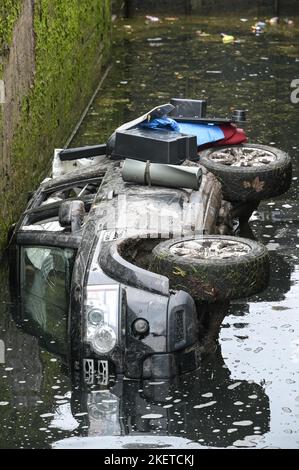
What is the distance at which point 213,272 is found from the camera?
8.89 metres

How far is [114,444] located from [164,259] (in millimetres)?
1558

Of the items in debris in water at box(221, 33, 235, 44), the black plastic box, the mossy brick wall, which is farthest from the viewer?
debris in water at box(221, 33, 235, 44)

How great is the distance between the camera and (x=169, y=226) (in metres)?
9.63

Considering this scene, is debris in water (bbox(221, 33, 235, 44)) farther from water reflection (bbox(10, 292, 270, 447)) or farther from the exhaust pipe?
water reflection (bbox(10, 292, 270, 447))

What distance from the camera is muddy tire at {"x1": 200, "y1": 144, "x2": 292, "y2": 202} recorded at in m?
11.4

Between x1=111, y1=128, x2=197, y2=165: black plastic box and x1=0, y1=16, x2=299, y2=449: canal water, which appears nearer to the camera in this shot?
x1=0, y1=16, x2=299, y2=449: canal water

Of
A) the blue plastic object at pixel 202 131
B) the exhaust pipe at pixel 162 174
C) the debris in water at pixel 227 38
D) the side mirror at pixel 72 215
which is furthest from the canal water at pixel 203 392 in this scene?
the debris in water at pixel 227 38

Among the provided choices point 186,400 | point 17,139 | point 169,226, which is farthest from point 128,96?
point 186,400

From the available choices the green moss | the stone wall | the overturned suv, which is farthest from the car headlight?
the stone wall

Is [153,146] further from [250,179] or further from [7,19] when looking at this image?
[7,19]

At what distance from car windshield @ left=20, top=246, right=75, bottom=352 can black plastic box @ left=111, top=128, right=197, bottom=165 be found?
1.27m

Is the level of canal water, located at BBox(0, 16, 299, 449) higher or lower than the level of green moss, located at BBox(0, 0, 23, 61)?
lower

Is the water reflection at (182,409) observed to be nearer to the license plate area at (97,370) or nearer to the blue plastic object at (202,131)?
the license plate area at (97,370)

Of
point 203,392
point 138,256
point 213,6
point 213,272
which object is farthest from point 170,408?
point 213,6
